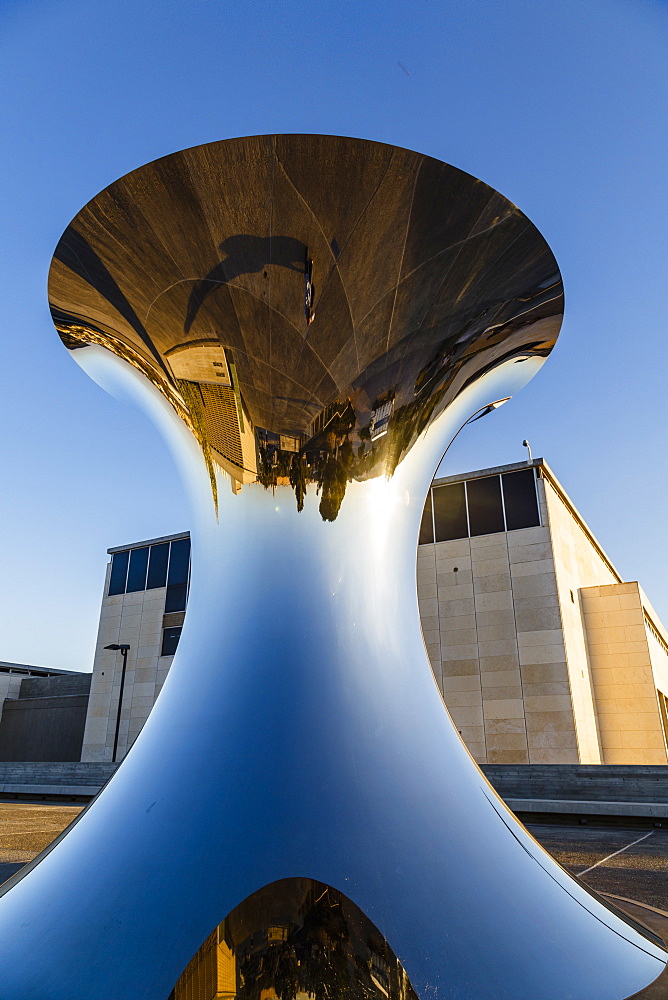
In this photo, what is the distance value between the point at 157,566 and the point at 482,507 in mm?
13080

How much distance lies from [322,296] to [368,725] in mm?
1084

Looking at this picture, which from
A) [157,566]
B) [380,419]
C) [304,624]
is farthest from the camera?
[157,566]

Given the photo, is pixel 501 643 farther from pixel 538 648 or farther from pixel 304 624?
pixel 304 624

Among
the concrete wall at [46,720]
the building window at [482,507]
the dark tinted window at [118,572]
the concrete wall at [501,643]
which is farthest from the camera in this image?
the concrete wall at [46,720]

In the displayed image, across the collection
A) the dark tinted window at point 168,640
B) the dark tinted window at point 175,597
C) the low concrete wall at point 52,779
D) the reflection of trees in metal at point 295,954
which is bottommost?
the low concrete wall at point 52,779

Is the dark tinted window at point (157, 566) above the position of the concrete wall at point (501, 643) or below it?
above

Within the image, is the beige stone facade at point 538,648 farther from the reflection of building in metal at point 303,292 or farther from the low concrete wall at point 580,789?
→ the reflection of building in metal at point 303,292

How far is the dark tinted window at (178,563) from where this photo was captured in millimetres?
25567

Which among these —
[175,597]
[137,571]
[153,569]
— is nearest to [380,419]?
[175,597]

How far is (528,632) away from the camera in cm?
1864

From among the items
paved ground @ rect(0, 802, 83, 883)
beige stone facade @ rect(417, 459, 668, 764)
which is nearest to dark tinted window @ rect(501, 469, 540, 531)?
beige stone facade @ rect(417, 459, 668, 764)

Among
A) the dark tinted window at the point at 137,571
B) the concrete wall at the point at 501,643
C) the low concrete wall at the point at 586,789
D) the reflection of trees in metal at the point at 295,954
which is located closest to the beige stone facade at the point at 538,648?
the concrete wall at the point at 501,643

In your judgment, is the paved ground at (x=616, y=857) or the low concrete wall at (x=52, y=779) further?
the low concrete wall at (x=52, y=779)

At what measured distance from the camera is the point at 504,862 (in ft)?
5.03
